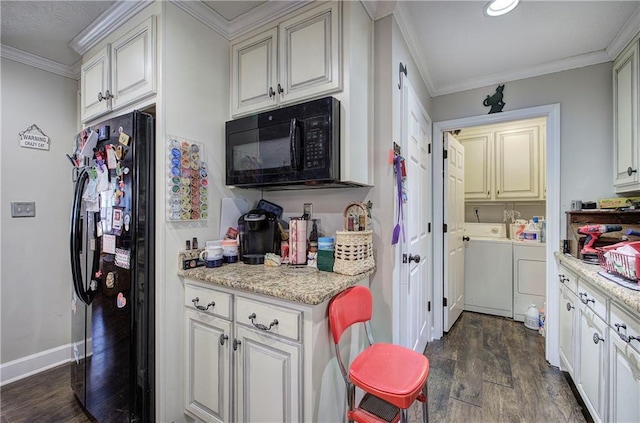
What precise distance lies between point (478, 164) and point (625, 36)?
71.2 inches

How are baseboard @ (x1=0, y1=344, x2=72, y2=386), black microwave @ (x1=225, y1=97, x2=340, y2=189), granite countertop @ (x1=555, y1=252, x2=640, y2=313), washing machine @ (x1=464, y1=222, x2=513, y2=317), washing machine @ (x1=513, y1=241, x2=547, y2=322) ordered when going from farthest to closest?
washing machine @ (x1=464, y1=222, x2=513, y2=317) < washing machine @ (x1=513, y1=241, x2=547, y2=322) < baseboard @ (x1=0, y1=344, x2=72, y2=386) < black microwave @ (x1=225, y1=97, x2=340, y2=189) < granite countertop @ (x1=555, y1=252, x2=640, y2=313)

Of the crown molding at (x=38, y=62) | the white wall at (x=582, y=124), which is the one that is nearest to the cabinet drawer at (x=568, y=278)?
the white wall at (x=582, y=124)

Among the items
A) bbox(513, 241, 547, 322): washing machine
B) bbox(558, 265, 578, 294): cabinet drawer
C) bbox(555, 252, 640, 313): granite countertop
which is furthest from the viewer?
bbox(513, 241, 547, 322): washing machine

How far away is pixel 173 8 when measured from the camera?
1.49m

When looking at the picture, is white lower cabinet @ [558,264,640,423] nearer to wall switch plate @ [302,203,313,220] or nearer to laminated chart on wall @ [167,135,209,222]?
wall switch plate @ [302,203,313,220]

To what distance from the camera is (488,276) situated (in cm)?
321

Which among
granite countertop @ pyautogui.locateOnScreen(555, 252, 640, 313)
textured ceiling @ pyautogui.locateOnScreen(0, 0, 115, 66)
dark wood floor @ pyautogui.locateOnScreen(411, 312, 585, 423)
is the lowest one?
dark wood floor @ pyautogui.locateOnScreen(411, 312, 585, 423)

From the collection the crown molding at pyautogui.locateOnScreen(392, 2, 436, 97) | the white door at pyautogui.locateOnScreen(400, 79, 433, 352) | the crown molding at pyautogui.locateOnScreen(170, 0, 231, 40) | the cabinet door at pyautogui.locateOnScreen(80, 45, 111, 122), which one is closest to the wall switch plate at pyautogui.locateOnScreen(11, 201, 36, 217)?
the cabinet door at pyautogui.locateOnScreen(80, 45, 111, 122)

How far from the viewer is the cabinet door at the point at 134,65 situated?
4.90 ft

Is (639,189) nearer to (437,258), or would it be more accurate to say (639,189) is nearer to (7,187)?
(437,258)

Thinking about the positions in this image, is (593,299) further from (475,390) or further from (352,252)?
(352,252)

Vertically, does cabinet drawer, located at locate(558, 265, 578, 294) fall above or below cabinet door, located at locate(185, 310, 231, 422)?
above

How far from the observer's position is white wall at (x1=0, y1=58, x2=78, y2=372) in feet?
6.75

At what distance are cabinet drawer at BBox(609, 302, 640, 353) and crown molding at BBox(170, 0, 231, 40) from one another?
2553 mm
